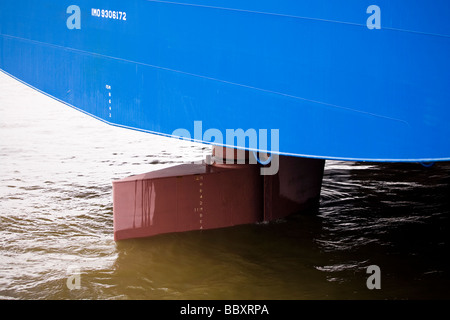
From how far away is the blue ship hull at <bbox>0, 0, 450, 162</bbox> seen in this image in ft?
17.8

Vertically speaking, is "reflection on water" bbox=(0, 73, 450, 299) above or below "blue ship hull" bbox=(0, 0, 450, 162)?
below

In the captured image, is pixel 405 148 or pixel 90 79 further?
pixel 90 79

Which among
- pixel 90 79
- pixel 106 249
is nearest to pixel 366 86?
pixel 90 79

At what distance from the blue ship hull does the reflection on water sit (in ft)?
5.09

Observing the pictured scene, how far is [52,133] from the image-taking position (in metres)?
13.3

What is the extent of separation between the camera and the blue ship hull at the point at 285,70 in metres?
5.41

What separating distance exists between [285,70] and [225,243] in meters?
2.80

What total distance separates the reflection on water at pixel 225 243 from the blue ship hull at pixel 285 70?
5.09 ft

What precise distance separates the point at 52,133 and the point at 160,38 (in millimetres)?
7410

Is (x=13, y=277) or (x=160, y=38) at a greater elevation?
(x=160, y=38)

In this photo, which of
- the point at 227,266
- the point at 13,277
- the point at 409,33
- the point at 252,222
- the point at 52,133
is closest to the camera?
the point at 409,33
